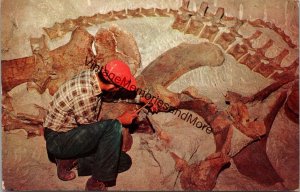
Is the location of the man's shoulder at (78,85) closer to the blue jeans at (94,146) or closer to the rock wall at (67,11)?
the blue jeans at (94,146)

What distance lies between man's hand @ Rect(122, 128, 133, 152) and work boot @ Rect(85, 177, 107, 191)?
0.25 meters

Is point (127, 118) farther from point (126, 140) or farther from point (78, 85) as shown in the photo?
point (78, 85)

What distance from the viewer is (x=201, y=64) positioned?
2.96 metres

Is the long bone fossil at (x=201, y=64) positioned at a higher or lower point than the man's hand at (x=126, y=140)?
higher

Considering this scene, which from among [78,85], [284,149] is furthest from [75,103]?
[284,149]

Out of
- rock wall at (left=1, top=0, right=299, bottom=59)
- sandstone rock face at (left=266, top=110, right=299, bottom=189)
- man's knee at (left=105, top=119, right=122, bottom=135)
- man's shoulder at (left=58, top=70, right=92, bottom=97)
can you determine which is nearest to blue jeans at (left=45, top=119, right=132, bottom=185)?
man's knee at (left=105, top=119, right=122, bottom=135)

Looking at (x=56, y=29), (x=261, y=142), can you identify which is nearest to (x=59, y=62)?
(x=56, y=29)

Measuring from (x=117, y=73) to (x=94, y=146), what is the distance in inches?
17.9

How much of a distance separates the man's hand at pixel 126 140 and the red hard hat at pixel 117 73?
294 mm

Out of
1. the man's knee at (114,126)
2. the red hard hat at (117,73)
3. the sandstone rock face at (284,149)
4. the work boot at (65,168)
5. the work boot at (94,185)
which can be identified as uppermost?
the red hard hat at (117,73)

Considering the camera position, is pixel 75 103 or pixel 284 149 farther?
pixel 284 149

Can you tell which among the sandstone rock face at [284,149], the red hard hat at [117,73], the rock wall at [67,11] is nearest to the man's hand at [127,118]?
the red hard hat at [117,73]

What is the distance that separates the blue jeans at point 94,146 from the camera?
9.12ft

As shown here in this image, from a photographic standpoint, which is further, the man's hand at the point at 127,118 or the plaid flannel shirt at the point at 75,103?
the man's hand at the point at 127,118
